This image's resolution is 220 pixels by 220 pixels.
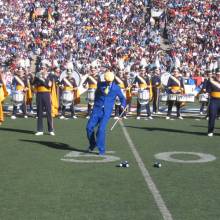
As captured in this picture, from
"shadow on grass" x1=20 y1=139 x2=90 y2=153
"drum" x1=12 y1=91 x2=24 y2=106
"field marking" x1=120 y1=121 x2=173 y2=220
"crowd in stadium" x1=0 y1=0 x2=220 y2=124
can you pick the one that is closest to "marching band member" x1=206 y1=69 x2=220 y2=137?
"field marking" x1=120 y1=121 x2=173 y2=220

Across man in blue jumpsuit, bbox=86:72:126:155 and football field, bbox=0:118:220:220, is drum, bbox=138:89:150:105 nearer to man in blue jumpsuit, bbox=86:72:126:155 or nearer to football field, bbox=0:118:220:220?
football field, bbox=0:118:220:220

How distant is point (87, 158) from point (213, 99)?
467cm

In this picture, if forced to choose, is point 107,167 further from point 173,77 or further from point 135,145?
point 173,77

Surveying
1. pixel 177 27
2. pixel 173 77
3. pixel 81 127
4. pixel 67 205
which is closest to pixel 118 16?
pixel 177 27

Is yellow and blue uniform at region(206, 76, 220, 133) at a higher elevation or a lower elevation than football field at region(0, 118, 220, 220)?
higher

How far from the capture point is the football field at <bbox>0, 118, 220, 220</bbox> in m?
5.93

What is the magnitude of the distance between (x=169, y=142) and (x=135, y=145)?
93 centimetres

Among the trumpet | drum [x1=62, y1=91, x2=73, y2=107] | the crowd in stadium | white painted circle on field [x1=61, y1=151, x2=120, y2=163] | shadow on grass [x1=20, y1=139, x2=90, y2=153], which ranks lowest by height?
white painted circle on field [x1=61, y1=151, x2=120, y2=163]

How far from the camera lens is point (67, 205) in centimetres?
612

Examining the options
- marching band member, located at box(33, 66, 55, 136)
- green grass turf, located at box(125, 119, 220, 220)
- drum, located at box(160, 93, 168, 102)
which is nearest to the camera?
green grass turf, located at box(125, 119, 220, 220)

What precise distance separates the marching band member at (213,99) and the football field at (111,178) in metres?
0.31

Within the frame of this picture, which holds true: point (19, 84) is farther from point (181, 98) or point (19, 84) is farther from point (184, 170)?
point (184, 170)

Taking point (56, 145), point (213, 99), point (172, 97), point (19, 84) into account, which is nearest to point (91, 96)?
point (19, 84)

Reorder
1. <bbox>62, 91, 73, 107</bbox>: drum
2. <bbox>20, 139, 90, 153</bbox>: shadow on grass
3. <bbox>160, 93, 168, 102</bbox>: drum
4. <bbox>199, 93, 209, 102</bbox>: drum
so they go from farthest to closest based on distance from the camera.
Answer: <bbox>160, 93, 168, 102</bbox>: drum
<bbox>199, 93, 209, 102</bbox>: drum
<bbox>62, 91, 73, 107</bbox>: drum
<bbox>20, 139, 90, 153</bbox>: shadow on grass
